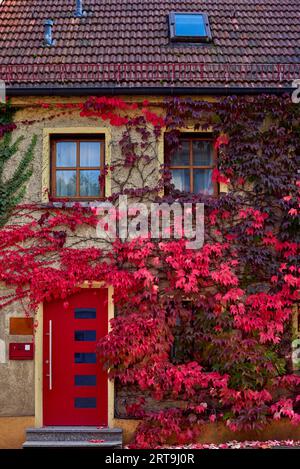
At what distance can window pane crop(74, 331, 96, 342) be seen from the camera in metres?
9.03

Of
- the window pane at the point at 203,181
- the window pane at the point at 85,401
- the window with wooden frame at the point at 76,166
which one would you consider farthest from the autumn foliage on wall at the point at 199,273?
the window pane at the point at 85,401

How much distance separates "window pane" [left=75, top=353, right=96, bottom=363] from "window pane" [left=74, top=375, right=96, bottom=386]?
24cm

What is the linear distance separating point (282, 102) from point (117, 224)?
3350 millimetres

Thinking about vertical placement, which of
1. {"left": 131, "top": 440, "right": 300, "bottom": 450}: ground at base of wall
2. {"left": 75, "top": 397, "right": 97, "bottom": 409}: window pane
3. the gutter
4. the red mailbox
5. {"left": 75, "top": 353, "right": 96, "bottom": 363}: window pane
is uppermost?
the gutter

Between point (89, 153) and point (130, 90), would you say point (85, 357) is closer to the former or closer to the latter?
point (89, 153)

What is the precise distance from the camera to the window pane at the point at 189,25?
32.9 feet

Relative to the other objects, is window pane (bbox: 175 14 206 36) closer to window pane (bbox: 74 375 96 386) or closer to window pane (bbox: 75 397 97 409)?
window pane (bbox: 74 375 96 386)

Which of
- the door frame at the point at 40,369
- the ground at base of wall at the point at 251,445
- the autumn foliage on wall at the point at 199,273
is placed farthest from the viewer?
the door frame at the point at 40,369

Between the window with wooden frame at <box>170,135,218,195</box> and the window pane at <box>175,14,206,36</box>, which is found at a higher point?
the window pane at <box>175,14,206,36</box>

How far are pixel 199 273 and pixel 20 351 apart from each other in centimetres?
310

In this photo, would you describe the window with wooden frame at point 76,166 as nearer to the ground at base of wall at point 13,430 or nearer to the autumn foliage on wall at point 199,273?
the autumn foliage on wall at point 199,273

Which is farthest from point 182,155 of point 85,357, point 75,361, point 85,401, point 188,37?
point 85,401

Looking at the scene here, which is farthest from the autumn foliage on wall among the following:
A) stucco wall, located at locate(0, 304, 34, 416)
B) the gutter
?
stucco wall, located at locate(0, 304, 34, 416)

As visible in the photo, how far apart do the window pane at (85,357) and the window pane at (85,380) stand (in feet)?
0.79
